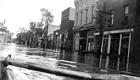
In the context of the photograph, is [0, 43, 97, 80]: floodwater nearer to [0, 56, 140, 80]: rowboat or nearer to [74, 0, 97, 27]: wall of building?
[0, 56, 140, 80]: rowboat

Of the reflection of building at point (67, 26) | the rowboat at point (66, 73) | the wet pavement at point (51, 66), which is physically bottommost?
the wet pavement at point (51, 66)

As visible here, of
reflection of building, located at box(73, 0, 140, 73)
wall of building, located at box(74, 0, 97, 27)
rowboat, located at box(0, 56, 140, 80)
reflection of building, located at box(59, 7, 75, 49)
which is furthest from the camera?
reflection of building, located at box(59, 7, 75, 49)

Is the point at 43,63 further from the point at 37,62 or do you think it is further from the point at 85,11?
the point at 85,11

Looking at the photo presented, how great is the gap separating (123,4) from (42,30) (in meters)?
32.9

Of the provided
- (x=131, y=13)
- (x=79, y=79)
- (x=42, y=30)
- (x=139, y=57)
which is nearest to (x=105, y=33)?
(x=131, y=13)

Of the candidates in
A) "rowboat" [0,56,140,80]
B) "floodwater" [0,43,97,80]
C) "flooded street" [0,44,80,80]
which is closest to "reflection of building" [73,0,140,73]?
"floodwater" [0,43,97,80]

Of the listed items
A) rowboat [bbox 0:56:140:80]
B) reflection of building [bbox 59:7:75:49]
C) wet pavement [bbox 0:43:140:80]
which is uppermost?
reflection of building [bbox 59:7:75:49]

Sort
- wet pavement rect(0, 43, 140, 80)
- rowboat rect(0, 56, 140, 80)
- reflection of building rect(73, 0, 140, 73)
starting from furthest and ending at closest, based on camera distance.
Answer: reflection of building rect(73, 0, 140, 73) → wet pavement rect(0, 43, 140, 80) → rowboat rect(0, 56, 140, 80)

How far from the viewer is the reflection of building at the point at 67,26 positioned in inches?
1645

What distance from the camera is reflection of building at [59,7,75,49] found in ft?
137

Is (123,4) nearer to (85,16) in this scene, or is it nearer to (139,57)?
(139,57)

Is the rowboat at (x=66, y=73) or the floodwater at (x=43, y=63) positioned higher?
the rowboat at (x=66, y=73)

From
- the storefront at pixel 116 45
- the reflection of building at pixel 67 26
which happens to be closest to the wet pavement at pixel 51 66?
the storefront at pixel 116 45

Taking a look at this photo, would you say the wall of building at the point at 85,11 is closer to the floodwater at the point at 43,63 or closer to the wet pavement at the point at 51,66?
the floodwater at the point at 43,63
